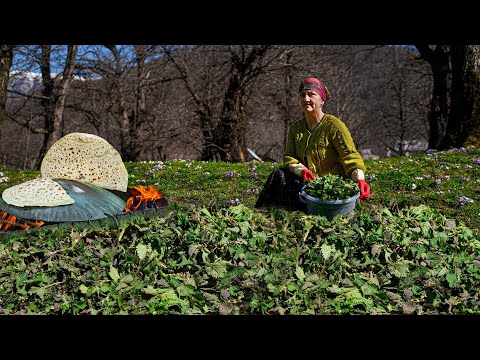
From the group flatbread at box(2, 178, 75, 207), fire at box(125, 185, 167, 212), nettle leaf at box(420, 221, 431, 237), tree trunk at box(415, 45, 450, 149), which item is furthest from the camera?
tree trunk at box(415, 45, 450, 149)

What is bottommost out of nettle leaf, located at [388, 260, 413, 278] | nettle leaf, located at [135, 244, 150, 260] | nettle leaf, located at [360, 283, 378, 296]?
nettle leaf, located at [360, 283, 378, 296]

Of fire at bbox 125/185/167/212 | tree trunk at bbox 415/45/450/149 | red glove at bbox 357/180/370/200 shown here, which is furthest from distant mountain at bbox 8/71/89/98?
red glove at bbox 357/180/370/200

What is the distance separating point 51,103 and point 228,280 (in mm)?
11802

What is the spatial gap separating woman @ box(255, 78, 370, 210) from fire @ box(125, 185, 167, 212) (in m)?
1.22

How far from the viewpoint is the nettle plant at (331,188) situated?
4.21m

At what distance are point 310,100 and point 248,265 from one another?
5.55ft

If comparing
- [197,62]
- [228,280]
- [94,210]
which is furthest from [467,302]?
[197,62]

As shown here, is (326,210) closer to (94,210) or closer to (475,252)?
(475,252)

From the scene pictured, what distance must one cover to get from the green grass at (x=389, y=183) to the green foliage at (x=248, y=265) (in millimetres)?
769

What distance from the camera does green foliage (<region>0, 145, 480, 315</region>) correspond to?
330 cm

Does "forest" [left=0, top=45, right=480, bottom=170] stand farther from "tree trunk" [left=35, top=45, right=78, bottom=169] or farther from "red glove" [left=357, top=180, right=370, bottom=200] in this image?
"red glove" [left=357, top=180, right=370, bottom=200]

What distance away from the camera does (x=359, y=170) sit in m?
4.40
